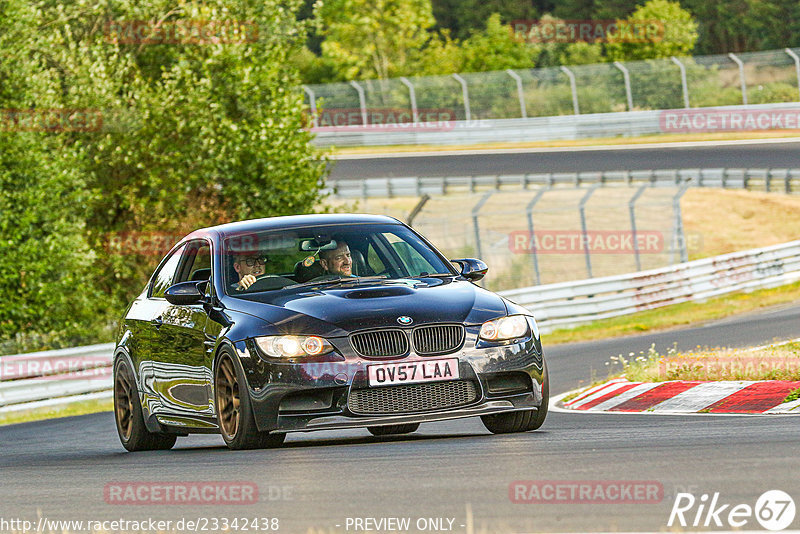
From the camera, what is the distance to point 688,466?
650 centimetres

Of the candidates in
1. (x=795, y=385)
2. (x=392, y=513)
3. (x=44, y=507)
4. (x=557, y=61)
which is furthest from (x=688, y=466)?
(x=557, y=61)

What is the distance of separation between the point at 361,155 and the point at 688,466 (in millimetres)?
44452

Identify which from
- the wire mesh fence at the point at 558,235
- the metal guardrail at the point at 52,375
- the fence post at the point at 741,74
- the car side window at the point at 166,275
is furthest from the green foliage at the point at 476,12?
the car side window at the point at 166,275

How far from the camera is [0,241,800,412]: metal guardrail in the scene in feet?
60.4

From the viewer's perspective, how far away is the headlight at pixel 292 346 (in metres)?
8.17

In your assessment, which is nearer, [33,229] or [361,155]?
[33,229]

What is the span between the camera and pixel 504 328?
8.52 m

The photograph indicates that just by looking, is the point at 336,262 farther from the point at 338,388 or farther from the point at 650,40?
the point at 650,40

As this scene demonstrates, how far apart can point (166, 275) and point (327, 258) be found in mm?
1656

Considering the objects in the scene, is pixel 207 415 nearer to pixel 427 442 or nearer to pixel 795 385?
pixel 427 442

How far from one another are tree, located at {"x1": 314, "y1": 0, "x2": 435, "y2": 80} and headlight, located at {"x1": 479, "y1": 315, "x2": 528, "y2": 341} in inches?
2689

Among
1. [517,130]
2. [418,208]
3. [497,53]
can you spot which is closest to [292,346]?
[418,208]
